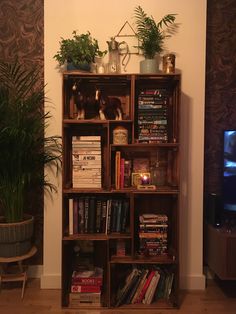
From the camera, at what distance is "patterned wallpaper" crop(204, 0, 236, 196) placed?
276 centimetres

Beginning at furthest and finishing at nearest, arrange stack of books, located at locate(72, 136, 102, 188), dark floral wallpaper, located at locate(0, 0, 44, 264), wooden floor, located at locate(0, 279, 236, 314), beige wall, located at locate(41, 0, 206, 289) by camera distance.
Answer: dark floral wallpaper, located at locate(0, 0, 44, 264) → beige wall, located at locate(41, 0, 206, 289) → stack of books, located at locate(72, 136, 102, 188) → wooden floor, located at locate(0, 279, 236, 314)

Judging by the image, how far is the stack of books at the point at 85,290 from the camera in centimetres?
239

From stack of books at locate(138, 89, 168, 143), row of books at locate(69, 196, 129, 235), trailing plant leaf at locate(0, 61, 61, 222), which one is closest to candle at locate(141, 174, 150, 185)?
row of books at locate(69, 196, 129, 235)

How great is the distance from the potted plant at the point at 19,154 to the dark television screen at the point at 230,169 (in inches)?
54.9

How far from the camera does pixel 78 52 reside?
2412 mm

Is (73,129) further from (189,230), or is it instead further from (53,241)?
(189,230)

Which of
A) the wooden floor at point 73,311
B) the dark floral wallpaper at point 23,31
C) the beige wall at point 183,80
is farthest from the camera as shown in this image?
the dark floral wallpaper at point 23,31

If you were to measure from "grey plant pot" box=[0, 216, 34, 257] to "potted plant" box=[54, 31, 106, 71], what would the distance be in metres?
1.29

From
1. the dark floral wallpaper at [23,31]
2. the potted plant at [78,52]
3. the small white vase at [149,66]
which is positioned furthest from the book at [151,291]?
the dark floral wallpaper at [23,31]

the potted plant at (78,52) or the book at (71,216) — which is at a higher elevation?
the potted plant at (78,52)

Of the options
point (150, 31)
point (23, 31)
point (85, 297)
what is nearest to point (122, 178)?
point (85, 297)

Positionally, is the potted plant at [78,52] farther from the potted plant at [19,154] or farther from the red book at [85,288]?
the red book at [85,288]

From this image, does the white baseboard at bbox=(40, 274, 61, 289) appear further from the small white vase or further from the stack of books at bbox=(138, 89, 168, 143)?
the small white vase

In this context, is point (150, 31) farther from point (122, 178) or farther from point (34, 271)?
point (34, 271)
